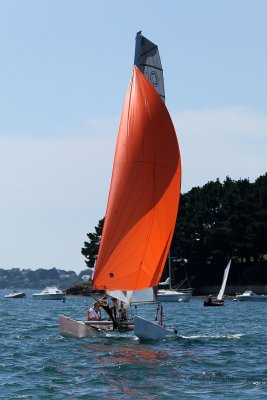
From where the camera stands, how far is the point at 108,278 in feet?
131

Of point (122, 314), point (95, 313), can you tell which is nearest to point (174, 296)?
point (95, 313)

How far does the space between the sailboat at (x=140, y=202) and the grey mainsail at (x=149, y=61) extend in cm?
397

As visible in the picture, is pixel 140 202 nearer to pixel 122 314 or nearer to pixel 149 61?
pixel 122 314

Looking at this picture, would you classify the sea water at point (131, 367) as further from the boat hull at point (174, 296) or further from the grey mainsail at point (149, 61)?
the boat hull at point (174, 296)

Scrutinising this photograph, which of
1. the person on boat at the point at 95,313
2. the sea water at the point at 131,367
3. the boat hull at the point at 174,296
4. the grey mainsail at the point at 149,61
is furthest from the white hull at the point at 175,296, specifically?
the grey mainsail at the point at 149,61

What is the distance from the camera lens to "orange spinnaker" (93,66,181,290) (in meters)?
39.9

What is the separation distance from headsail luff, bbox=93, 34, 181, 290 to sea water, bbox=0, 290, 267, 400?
3.35 m

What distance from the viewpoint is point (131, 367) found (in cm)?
3294

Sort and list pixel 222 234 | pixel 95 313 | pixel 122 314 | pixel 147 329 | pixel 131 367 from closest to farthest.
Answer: pixel 131 367 < pixel 147 329 < pixel 122 314 < pixel 95 313 < pixel 222 234

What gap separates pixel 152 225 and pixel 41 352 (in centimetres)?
722

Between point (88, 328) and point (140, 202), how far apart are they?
6.95 meters

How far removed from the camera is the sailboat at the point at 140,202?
39906 millimetres

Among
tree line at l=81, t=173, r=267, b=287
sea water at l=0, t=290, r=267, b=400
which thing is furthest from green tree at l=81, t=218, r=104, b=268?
sea water at l=0, t=290, r=267, b=400

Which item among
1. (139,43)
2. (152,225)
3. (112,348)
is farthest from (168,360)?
(139,43)
